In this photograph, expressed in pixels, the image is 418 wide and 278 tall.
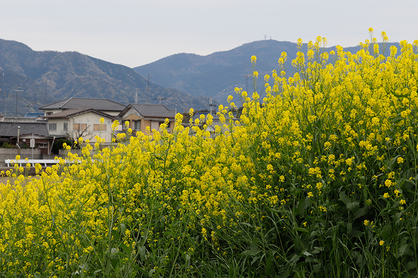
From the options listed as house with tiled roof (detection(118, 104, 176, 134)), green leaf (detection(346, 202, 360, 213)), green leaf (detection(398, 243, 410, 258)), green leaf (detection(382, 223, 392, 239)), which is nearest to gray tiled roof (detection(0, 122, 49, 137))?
house with tiled roof (detection(118, 104, 176, 134))

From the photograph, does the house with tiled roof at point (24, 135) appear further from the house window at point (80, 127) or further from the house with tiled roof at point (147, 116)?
the house with tiled roof at point (147, 116)

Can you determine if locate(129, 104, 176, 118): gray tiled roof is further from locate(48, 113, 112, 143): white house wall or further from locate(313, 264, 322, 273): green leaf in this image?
locate(313, 264, 322, 273): green leaf

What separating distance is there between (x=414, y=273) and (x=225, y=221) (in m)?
1.62

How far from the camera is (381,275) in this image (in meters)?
2.78

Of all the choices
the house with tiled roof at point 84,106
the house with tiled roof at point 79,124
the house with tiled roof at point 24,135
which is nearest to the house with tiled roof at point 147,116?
the house with tiled roof at point 79,124

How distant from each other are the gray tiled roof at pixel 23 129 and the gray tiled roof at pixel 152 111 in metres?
11.1

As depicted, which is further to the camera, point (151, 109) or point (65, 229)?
point (151, 109)

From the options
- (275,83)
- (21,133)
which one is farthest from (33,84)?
(275,83)

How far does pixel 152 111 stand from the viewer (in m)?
43.6

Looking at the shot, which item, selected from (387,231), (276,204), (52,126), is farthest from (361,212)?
(52,126)

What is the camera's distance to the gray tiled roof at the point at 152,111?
4275 centimetres

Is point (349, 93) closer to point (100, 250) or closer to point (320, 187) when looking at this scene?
point (320, 187)

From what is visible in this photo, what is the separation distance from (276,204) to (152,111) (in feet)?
136

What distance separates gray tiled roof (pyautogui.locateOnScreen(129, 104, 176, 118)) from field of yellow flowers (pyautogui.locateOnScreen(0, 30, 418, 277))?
3890 centimetres
